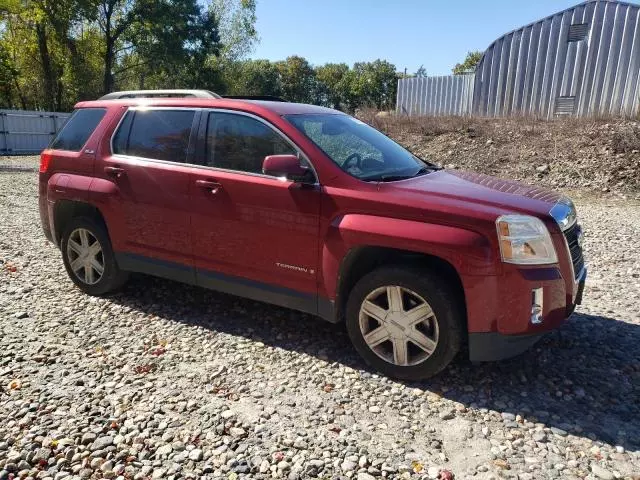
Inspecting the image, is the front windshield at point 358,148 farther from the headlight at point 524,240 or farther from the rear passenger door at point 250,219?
the headlight at point 524,240

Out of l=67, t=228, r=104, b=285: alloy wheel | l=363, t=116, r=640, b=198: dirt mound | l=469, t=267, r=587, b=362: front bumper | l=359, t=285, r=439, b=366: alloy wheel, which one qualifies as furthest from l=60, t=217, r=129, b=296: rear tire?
l=363, t=116, r=640, b=198: dirt mound

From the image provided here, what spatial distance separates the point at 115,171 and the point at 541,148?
12.7 metres

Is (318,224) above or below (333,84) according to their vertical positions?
below

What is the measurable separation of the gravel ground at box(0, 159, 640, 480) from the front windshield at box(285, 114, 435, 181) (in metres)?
1.41

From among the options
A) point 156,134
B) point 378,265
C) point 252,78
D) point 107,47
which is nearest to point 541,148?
point 378,265

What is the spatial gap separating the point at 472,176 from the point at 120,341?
3.15m

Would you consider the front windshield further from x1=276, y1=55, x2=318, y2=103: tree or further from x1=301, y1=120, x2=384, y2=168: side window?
x1=276, y1=55, x2=318, y2=103: tree

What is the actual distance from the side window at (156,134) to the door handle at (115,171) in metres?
0.17

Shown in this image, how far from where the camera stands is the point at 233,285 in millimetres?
4113

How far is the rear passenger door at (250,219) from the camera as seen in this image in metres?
3.69

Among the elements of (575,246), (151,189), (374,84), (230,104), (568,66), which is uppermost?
(374,84)

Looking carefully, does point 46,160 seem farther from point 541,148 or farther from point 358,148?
point 541,148

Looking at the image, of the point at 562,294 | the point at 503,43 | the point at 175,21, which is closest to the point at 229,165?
the point at 562,294

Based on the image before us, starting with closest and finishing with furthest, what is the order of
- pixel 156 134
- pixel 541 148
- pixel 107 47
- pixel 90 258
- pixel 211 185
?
pixel 211 185, pixel 156 134, pixel 90 258, pixel 541 148, pixel 107 47
